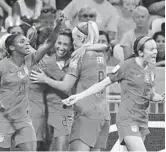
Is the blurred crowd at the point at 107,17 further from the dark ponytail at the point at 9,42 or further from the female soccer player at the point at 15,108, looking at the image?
the female soccer player at the point at 15,108

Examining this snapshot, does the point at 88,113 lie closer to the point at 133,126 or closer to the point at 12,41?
the point at 133,126

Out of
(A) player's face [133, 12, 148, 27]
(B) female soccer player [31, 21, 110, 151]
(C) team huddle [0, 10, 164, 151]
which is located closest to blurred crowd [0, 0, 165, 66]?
(A) player's face [133, 12, 148, 27]

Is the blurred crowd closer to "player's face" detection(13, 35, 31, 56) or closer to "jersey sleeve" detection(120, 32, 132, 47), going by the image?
"jersey sleeve" detection(120, 32, 132, 47)

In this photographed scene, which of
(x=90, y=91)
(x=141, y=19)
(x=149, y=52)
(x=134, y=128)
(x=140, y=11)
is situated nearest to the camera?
(x=90, y=91)

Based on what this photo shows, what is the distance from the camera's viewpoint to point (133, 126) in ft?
24.5

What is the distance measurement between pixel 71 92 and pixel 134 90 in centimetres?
120

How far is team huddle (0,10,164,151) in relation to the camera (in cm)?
752

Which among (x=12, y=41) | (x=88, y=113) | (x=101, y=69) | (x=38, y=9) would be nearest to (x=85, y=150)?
(x=88, y=113)

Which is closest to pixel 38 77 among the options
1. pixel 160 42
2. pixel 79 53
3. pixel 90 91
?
pixel 79 53

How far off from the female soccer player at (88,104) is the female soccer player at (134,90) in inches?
9.0

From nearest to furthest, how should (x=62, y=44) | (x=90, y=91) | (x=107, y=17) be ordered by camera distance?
(x=90, y=91) < (x=62, y=44) < (x=107, y=17)

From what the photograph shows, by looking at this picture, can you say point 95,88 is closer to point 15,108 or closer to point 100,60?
point 100,60

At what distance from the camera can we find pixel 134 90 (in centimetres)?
750

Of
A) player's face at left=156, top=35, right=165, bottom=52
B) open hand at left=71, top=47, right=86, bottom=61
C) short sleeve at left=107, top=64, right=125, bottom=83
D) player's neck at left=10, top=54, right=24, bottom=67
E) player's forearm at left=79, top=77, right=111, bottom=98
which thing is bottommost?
player's face at left=156, top=35, right=165, bottom=52
